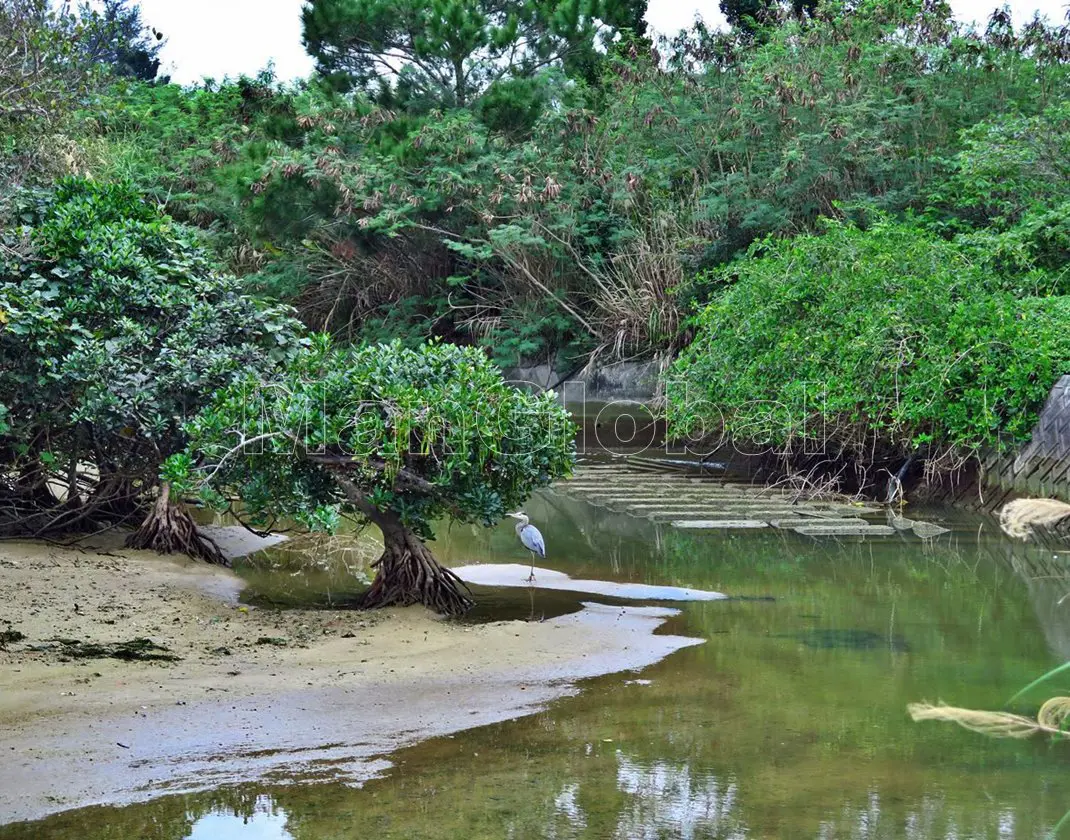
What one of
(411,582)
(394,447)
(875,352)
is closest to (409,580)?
(411,582)

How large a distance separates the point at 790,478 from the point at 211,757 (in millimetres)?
9782

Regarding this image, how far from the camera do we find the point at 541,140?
22.3m

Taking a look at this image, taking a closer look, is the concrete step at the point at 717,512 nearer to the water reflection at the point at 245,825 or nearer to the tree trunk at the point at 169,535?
the tree trunk at the point at 169,535

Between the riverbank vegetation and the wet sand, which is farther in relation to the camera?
the riverbank vegetation

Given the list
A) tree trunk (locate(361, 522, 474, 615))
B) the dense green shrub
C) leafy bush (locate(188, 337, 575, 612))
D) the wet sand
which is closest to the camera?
the wet sand

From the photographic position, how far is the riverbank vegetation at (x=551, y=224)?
947cm

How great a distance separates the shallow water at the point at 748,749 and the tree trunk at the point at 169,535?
777 mm

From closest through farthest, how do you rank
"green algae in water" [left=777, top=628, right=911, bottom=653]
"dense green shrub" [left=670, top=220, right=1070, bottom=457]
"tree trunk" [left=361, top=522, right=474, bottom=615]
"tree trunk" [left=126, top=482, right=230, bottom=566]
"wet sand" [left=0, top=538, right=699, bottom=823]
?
1. "wet sand" [left=0, top=538, right=699, bottom=823]
2. "green algae in water" [left=777, top=628, right=911, bottom=653]
3. "tree trunk" [left=361, top=522, right=474, bottom=615]
4. "tree trunk" [left=126, top=482, right=230, bottom=566]
5. "dense green shrub" [left=670, top=220, right=1070, bottom=457]

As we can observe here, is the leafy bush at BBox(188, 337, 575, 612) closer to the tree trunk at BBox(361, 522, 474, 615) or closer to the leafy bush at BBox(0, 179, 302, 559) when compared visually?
the tree trunk at BBox(361, 522, 474, 615)

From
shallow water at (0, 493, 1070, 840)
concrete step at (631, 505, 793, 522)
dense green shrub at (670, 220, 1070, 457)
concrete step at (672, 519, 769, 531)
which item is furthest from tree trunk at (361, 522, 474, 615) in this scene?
dense green shrub at (670, 220, 1070, 457)

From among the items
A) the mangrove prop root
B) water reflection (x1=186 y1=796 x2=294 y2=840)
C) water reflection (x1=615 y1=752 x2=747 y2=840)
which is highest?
the mangrove prop root

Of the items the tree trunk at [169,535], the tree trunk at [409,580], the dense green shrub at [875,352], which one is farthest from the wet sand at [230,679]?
the dense green shrub at [875,352]

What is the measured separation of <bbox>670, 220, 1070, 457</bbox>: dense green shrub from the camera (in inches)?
517

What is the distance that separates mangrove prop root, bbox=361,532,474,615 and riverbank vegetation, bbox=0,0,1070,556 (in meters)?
0.54
